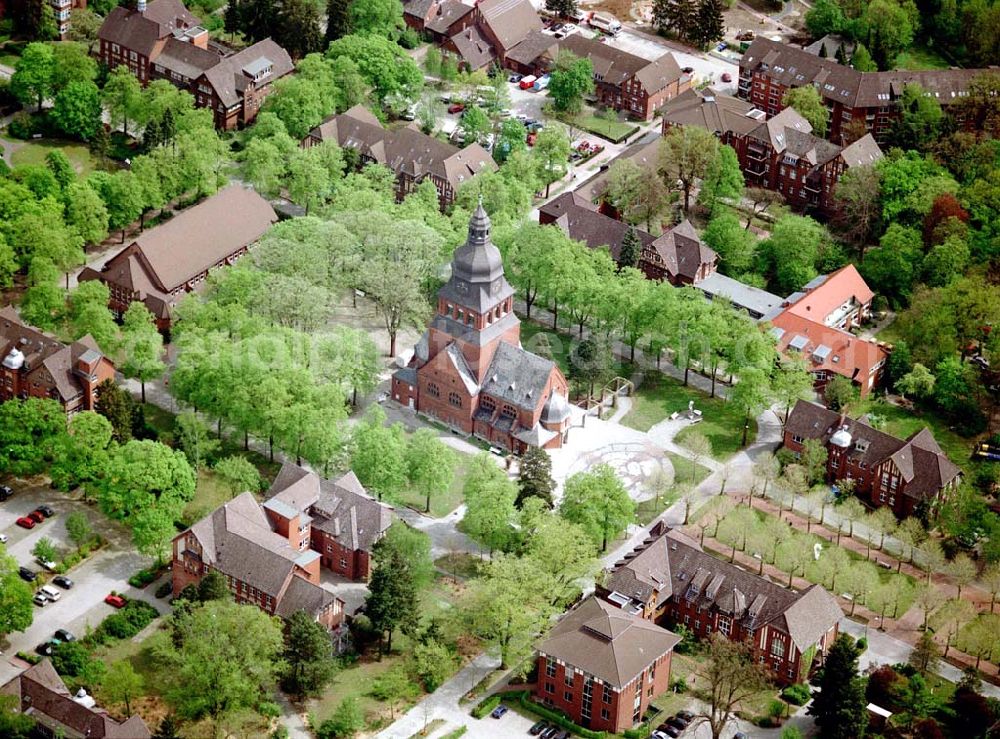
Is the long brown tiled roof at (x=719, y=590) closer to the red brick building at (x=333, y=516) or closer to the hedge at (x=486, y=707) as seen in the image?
the hedge at (x=486, y=707)

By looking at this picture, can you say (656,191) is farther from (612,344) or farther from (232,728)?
(232,728)

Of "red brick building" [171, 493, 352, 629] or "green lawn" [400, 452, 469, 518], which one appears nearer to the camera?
"red brick building" [171, 493, 352, 629]

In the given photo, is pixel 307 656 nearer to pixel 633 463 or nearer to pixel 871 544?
pixel 633 463

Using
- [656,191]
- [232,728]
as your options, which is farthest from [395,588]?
[656,191]

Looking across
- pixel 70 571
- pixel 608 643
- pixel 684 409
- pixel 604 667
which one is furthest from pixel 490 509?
pixel 70 571

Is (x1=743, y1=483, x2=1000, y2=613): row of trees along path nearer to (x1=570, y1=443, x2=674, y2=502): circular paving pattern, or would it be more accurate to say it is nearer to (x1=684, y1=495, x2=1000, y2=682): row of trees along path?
(x1=684, y1=495, x2=1000, y2=682): row of trees along path

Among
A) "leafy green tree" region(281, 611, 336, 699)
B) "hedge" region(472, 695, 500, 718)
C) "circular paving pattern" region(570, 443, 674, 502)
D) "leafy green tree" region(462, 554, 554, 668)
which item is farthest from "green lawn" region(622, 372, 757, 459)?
"leafy green tree" region(281, 611, 336, 699)
